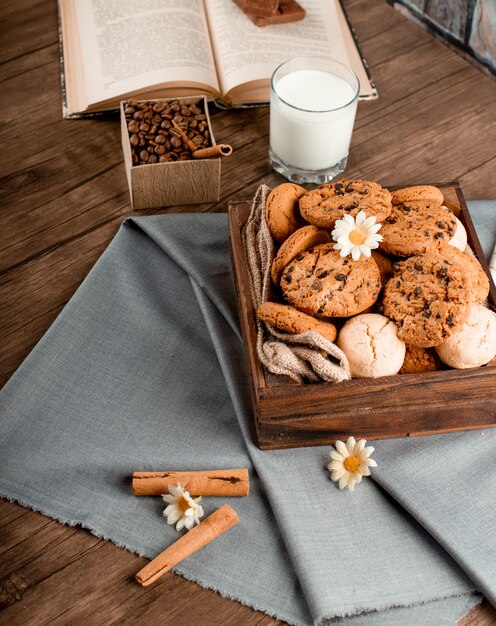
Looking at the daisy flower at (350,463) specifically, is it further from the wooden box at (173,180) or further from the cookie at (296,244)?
the wooden box at (173,180)

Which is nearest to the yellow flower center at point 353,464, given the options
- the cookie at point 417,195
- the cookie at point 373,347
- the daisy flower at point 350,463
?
the daisy flower at point 350,463

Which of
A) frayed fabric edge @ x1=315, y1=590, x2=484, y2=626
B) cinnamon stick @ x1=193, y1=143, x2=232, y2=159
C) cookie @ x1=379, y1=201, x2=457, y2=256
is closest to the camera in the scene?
frayed fabric edge @ x1=315, y1=590, x2=484, y2=626

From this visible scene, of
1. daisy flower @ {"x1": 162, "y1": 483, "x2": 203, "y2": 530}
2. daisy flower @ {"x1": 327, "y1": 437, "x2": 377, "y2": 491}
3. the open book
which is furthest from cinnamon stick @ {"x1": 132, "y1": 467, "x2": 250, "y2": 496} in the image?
the open book

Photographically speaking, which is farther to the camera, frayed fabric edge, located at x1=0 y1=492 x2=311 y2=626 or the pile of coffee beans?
the pile of coffee beans

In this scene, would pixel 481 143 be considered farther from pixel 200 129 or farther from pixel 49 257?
pixel 49 257

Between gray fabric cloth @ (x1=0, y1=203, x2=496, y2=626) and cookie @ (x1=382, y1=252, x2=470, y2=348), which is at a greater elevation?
cookie @ (x1=382, y1=252, x2=470, y2=348)

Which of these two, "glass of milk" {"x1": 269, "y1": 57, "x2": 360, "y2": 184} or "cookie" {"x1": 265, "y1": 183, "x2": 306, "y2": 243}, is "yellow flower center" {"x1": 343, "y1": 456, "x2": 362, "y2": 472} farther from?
"glass of milk" {"x1": 269, "y1": 57, "x2": 360, "y2": 184}

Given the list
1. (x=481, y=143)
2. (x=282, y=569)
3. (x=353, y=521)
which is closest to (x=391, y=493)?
(x=353, y=521)
